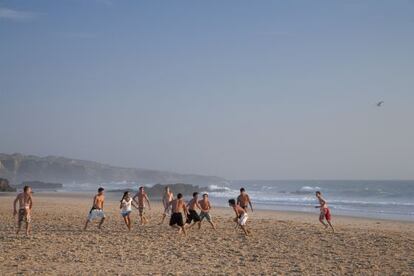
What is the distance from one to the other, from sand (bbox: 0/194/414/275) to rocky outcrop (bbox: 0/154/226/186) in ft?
288

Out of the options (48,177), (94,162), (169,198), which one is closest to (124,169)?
(94,162)

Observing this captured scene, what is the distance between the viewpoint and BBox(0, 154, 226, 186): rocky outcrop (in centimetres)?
11249

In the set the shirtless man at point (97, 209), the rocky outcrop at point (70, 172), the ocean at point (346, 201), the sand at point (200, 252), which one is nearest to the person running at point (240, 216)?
the sand at point (200, 252)

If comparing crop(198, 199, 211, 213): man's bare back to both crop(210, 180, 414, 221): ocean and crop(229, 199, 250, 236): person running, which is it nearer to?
crop(229, 199, 250, 236): person running

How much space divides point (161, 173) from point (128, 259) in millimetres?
147782

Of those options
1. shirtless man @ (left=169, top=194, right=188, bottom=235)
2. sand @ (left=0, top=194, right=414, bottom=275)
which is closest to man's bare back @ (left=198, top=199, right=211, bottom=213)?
sand @ (left=0, top=194, right=414, bottom=275)

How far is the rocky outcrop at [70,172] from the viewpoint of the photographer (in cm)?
11249

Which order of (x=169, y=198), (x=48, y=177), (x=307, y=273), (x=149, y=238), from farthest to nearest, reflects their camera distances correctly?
(x=48, y=177) → (x=169, y=198) → (x=149, y=238) → (x=307, y=273)

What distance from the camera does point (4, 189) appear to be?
47.5m

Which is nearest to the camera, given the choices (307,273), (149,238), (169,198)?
(307,273)

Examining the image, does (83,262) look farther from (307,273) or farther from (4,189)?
(4,189)

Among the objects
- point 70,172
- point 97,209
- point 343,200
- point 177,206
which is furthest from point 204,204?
point 70,172

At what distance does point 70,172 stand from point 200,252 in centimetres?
12272

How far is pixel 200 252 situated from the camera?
1146 cm
